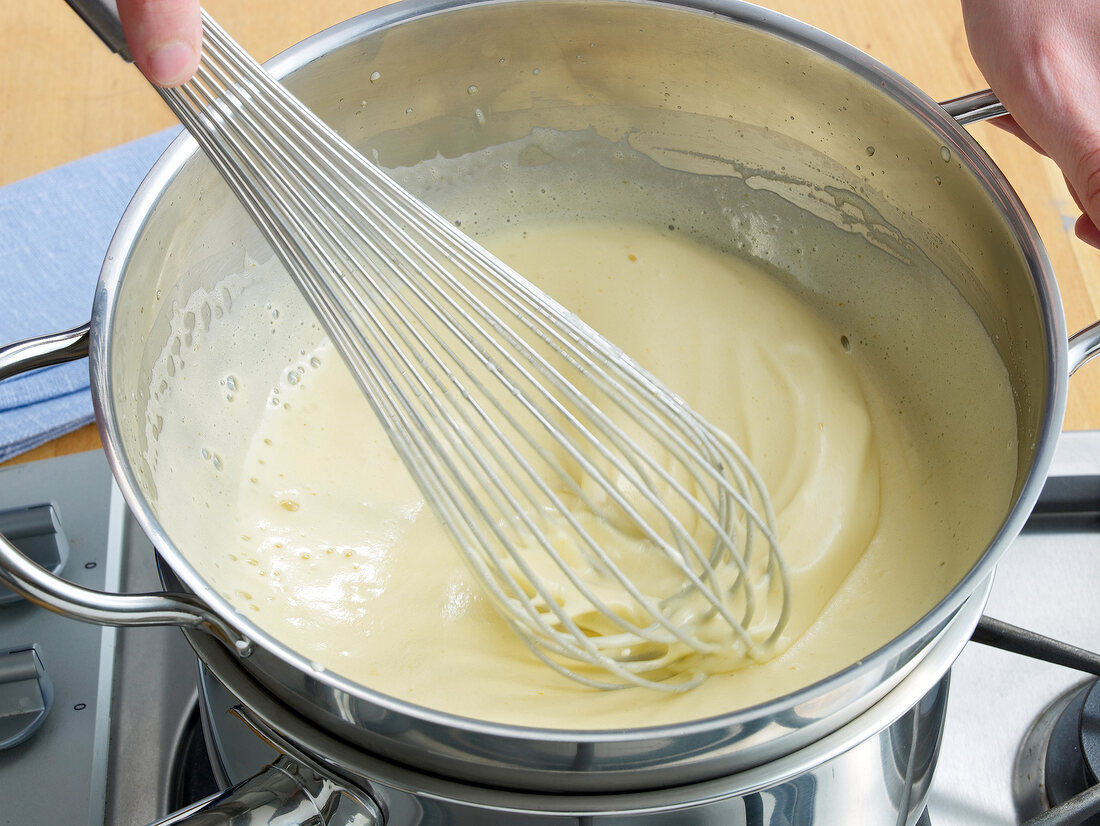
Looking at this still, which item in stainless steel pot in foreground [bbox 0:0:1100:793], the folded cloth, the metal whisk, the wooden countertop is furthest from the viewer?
the wooden countertop

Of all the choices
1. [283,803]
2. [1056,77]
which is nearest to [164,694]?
[283,803]

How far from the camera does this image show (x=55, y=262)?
825 mm

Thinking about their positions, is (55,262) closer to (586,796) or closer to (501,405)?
(501,405)

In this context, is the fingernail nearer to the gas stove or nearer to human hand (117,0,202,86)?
human hand (117,0,202,86)

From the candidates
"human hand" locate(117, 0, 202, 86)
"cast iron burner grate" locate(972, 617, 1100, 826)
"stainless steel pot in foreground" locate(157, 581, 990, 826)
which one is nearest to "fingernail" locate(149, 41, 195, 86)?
"human hand" locate(117, 0, 202, 86)

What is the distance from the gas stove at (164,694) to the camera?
584 millimetres

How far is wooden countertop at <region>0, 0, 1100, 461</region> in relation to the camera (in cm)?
90

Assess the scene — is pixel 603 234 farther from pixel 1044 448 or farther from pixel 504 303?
pixel 1044 448

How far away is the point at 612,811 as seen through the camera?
0.40 meters

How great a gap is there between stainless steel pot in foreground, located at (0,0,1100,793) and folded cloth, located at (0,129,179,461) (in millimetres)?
178

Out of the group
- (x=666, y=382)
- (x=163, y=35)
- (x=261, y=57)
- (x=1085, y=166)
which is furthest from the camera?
Result: (x=261, y=57)

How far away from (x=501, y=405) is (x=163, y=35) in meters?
0.25

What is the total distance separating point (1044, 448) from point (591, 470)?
20cm

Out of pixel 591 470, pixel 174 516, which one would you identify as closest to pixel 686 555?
pixel 591 470
